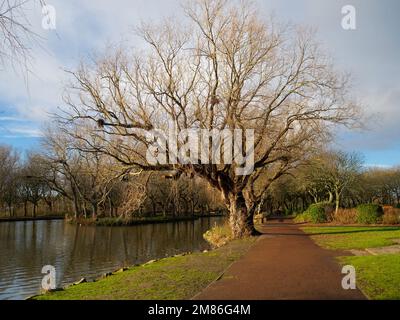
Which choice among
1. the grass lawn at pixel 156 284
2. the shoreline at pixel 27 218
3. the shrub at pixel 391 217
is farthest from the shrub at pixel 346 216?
the shoreline at pixel 27 218

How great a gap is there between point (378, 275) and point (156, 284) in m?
5.33

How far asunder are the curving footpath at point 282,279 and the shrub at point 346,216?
60.3 ft

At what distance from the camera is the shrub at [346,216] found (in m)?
31.8

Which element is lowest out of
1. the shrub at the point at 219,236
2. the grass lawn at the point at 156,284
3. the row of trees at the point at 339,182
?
the shrub at the point at 219,236

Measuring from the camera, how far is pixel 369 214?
30.0m

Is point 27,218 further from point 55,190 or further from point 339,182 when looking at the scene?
point 339,182

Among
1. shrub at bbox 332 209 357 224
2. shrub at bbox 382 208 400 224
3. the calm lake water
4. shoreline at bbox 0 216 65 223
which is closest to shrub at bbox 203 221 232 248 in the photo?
the calm lake water

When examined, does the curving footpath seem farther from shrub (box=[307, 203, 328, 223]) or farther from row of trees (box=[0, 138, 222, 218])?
row of trees (box=[0, 138, 222, 218])

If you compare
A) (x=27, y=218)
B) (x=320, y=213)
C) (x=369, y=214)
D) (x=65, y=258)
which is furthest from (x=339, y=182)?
(x=27, y=218)

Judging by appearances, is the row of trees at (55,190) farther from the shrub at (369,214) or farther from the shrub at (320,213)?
the shrub at (369,214)

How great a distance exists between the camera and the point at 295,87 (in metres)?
19.9

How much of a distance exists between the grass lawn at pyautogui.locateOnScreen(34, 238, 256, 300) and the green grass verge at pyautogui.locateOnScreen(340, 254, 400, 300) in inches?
139

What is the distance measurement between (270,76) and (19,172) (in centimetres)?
5337
